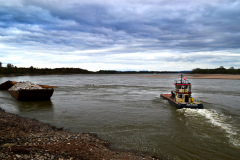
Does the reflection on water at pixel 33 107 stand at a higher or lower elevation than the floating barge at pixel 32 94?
lower

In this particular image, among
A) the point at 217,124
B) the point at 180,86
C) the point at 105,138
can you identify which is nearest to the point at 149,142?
the point at 105,138

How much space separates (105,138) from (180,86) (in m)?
16.2

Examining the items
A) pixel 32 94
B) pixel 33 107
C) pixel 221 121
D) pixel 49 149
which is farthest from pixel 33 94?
Answer: pixel 221 121

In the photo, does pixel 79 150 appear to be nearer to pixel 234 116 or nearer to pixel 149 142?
pixel 149 142

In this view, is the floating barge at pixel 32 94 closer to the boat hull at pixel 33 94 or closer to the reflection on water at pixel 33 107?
the boat hull at pixel 33 94

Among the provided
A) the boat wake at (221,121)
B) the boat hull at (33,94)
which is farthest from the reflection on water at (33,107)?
the boat wake at (221,121)

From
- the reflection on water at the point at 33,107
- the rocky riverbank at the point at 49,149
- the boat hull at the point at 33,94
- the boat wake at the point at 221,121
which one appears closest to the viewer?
the rocky riverbank at the point at 49,149

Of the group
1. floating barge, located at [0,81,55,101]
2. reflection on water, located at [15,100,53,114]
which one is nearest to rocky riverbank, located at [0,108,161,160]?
reflection on water, located at [15,100,53,114]

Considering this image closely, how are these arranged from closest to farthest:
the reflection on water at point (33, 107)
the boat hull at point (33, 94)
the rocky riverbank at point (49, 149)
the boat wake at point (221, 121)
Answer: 1. the rocky riverbank at point (49, 149)
2. the boat wake at point (221, 121)
3. the reflection on water at point (33, 107)
4. the boat hull at point (33, 94)

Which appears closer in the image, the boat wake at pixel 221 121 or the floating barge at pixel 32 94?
the boat wake at pixel 221 121

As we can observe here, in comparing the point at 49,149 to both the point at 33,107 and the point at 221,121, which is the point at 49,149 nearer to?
the point at 221,121

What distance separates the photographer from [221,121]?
1711 cm

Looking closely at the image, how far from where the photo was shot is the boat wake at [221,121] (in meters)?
12.9

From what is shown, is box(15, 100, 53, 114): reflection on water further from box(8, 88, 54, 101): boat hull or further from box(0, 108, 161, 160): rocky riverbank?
box(0, 108, 161, 160): rocky riverbank
